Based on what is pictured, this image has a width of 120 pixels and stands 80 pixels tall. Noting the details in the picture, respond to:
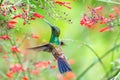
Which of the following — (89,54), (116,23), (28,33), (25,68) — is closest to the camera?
(116,23)

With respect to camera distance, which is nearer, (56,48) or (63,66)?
(63,66)

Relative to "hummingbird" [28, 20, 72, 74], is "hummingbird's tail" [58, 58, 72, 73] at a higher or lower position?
lower

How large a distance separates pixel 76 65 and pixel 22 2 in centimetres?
316

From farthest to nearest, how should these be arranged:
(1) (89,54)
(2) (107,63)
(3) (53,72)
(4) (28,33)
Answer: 1. (1) (89,54)
2. (2) (107,63)
3. (3) (53,72)
4. (4) (28,33)

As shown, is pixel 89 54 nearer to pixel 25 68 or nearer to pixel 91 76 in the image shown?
pixel 91 76

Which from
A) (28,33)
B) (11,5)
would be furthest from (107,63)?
(11,5)

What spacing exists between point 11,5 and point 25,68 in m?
1.68

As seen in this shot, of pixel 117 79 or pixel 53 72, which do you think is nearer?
pixel 117 79

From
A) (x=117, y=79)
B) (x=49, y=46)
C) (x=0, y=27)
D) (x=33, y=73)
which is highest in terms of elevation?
(x=0, y=27)

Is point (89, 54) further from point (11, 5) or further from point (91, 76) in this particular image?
point (11, 5)

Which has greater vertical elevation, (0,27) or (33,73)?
(0,27)

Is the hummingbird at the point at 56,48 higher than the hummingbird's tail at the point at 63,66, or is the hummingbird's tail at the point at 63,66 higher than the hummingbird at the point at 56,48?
the hummingbird at the point at 56,48

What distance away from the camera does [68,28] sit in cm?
482

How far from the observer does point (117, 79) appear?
208 cm
